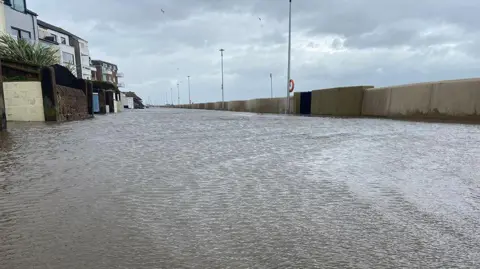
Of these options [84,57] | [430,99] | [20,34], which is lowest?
[430,99]

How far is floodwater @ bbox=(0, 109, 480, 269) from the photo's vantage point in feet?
6.59

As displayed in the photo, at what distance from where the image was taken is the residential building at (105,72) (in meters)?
87.4

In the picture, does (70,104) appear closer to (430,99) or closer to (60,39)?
→ (430,99)

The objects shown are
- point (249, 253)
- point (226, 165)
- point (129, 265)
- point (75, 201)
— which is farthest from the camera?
point (226, 165)

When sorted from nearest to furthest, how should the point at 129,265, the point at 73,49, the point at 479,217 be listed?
1. the point at 129,265
2. the point at 479,217
3. the point at 73,49

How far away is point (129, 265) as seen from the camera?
1896 mm

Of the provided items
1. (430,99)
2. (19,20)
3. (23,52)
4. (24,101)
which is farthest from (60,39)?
(430,99)

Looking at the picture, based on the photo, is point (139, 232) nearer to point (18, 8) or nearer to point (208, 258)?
point (208, 258)

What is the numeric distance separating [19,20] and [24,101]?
25069mm

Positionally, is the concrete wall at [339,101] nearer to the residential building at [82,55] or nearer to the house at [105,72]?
the residential building at [82,55]

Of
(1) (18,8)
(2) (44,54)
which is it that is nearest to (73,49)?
(1) (18,8)

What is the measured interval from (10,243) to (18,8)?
3961cm

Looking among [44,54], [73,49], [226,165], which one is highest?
[73,49]

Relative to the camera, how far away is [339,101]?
65.9 feet
